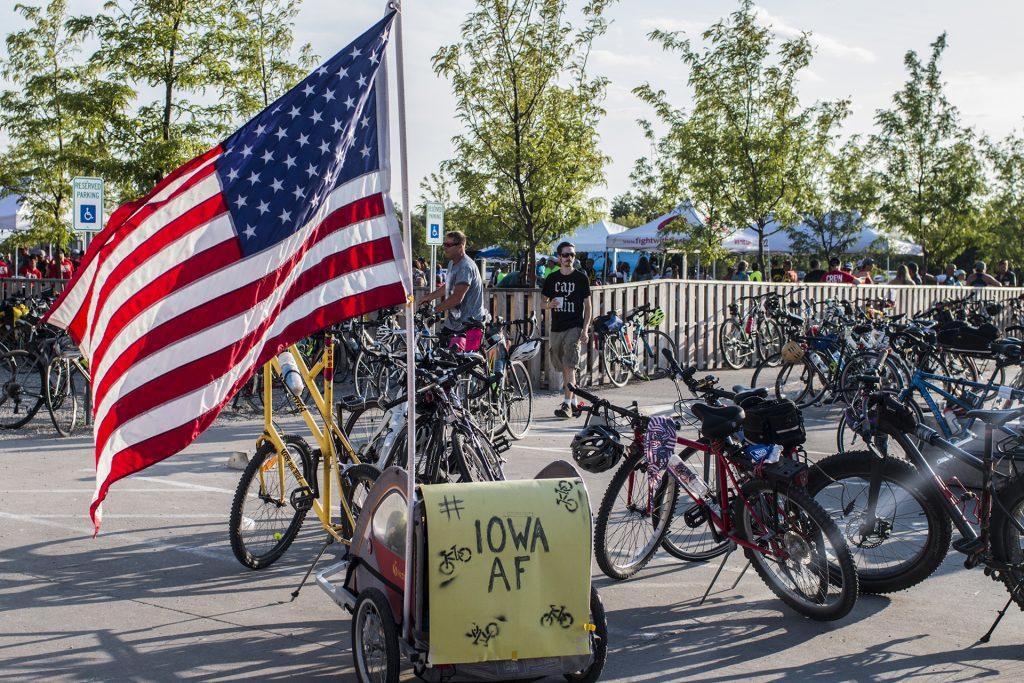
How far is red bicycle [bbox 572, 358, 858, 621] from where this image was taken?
17.8ft

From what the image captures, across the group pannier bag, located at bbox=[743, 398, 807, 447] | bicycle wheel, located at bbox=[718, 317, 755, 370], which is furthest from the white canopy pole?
bicycle wheel, located at bbox=[718, 317, 755, 370]

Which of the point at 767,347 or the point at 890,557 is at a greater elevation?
the point at 767,347

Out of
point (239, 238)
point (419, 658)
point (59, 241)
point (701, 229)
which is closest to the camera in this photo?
point (419, 658)

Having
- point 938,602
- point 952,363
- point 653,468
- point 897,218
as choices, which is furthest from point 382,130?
point 897,218

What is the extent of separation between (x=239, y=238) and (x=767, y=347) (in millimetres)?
16004

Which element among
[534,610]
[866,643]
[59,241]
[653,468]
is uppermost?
[59,241]

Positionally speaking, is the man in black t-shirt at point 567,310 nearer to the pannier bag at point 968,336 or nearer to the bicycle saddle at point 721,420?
the pannier bag at point 968,336

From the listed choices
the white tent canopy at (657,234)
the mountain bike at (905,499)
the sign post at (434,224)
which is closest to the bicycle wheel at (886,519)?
the mountain bike at (905,499)

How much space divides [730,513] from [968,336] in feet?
20.1

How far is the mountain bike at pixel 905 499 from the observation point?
18.0ft

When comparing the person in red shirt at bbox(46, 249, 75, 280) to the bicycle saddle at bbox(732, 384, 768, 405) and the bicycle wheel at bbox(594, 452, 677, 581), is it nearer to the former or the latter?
the bicycle wheel at bbox(594, 452, 677, 581)

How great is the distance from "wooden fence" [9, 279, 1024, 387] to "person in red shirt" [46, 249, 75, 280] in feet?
2.14

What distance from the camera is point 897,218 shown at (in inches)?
1163

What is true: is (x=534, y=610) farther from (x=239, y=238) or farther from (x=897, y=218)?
(x=897, y=218)
